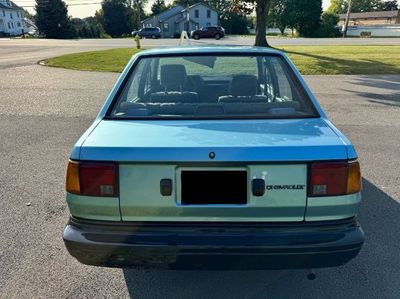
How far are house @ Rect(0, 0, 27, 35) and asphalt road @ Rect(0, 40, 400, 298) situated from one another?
75.5m

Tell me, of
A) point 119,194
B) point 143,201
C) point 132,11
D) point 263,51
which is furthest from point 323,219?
point 132,11

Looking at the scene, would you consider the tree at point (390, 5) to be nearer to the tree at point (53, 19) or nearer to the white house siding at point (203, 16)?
the white house siding at point (203, 16)

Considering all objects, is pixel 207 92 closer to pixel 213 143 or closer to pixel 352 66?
pixel 213 143

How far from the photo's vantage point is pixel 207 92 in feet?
11.2

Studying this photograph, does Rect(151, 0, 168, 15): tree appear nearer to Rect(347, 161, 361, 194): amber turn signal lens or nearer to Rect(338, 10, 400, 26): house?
Rect(338, 10, 400, 26): house

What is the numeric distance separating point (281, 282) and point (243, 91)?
1626 mm

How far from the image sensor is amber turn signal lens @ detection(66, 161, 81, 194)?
2.22 m

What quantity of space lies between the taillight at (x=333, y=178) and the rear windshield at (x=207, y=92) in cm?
68

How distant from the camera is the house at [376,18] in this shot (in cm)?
9256

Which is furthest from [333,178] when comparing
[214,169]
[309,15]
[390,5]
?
[390,5]

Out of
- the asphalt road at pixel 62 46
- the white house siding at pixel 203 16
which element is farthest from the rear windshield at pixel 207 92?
the white house siding at pixel 203 16

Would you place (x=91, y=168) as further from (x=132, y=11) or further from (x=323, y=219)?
(x=132, y=11)

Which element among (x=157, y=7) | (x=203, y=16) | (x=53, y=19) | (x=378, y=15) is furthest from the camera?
(x=378, y=15)

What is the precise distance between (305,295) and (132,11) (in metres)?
→ 81.3
